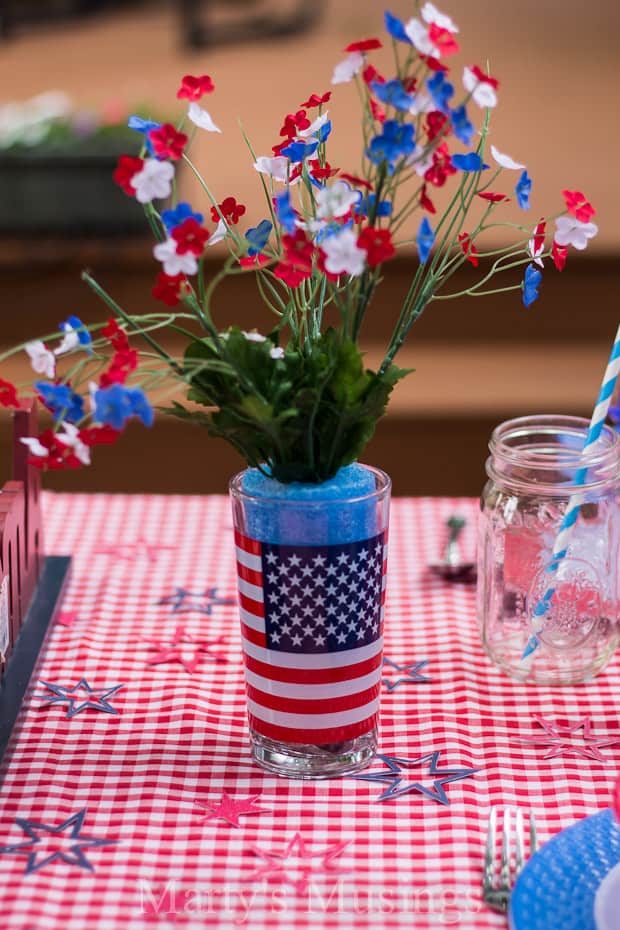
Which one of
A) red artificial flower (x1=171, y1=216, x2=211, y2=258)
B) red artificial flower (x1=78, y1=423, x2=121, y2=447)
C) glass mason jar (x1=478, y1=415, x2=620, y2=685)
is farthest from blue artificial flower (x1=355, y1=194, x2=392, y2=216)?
glass mason jar (x1=478, y1=415, x2=620, y2=685)

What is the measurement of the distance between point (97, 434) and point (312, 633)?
0.71ft

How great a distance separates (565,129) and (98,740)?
11.9ft

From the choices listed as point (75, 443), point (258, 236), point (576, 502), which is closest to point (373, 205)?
point (258, 236)

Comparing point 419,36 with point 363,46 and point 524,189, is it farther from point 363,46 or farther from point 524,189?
point 524,189

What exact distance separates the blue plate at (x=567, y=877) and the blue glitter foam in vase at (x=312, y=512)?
9.6 inches

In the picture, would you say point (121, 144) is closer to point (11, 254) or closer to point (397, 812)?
point (11, 254)

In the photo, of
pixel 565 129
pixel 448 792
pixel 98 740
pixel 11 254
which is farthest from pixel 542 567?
pixel 565 129

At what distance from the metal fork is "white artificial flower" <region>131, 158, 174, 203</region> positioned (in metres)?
0.47

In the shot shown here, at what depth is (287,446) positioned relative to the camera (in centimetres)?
86

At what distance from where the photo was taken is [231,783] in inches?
36.4

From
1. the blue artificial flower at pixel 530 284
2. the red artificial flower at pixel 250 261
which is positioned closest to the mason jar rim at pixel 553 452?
the blue artificial flower at pixel 530 284

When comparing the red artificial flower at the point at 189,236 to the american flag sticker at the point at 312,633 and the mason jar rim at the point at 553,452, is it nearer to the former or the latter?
the american flag sticker at the point at 312,633

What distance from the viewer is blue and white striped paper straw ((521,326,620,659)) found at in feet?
3.28

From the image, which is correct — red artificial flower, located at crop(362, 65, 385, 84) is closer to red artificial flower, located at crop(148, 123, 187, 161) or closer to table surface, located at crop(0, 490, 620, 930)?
red artificial flower, located at crop(148, 123, 187, 161)
